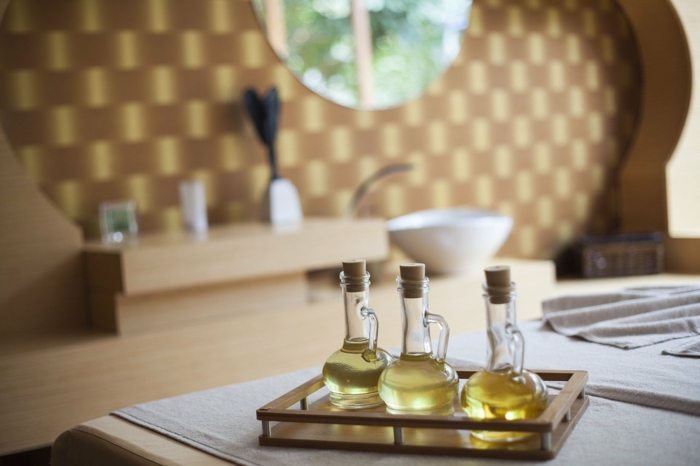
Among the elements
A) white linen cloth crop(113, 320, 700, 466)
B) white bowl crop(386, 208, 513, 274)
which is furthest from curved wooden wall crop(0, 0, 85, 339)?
white linen cloth crop(113, 320, 700, 466)

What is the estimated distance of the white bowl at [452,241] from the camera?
9.35 feet

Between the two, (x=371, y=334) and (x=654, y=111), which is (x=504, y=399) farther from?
(x=654, y=111)

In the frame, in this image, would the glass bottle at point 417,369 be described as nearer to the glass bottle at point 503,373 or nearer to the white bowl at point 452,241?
the glass bottle at point 503,373

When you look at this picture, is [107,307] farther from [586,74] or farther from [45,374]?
[586,74]

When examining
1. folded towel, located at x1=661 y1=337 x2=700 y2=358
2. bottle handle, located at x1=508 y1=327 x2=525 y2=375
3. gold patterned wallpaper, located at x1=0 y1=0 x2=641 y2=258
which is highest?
gold patterned wallpaper, located at x1=0 y1=0 x2=641 y2=258

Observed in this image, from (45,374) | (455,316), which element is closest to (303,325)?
(455,316)

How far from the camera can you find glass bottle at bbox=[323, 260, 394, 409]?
0.91 m

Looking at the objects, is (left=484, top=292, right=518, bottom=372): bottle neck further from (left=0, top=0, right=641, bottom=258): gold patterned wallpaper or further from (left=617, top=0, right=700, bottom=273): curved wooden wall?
(left=617, top=0, right=700, bottom=273): curved wooden wall

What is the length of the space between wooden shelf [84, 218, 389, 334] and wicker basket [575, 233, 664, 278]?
1.15 m

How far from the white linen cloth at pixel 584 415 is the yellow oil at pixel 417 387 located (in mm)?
62

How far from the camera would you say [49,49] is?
2658mm

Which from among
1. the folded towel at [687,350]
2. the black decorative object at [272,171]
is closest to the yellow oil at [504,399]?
the folded towel at [687,350]

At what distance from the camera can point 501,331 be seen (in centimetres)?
77

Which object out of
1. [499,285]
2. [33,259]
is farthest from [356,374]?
[33,259]
